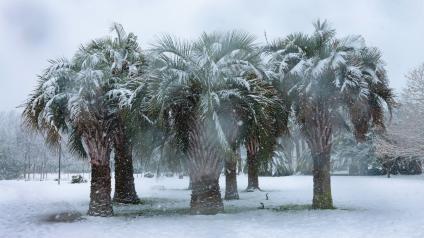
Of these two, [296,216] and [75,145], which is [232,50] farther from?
[75,145]

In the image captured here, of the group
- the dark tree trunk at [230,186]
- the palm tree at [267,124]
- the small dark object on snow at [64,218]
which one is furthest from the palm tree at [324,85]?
the small dark object on snow at [64,218]

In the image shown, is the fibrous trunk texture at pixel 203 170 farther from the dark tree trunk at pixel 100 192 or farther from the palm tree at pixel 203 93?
the dark tree trunk at pixel 100 192

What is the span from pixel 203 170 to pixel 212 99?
2895mm

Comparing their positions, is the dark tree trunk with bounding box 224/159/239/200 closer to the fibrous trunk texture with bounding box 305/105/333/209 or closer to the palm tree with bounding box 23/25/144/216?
the fibrous trunk texture with bounding box 305/105/333/209

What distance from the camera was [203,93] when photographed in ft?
49.4

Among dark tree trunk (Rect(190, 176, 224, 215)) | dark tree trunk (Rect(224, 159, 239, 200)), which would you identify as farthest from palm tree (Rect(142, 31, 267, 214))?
dark tree trunk (Rect(224, 159, 239, 200))

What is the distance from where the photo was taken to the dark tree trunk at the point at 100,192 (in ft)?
52.7

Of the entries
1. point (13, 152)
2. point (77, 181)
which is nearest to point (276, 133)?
point (77, 181)

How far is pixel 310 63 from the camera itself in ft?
56.0

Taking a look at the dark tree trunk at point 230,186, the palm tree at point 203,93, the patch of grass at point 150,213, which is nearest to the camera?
the palm tree at point 203,93

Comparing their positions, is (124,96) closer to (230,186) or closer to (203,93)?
(203,93)

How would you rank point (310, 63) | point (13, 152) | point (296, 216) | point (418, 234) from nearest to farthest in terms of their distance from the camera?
point (418, 234)
point (296, 216)
point (310, 63)
point (13, 152)

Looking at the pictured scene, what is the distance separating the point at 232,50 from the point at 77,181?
4442 cm

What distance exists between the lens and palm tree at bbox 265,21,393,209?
1673 centimetres
